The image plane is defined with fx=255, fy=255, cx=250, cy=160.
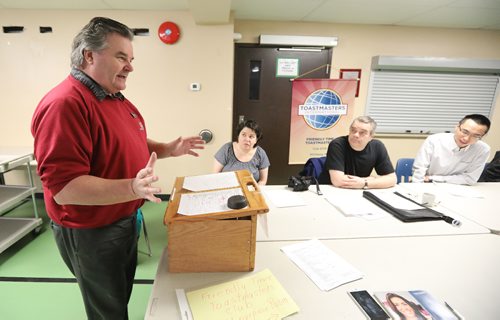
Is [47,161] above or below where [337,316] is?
above

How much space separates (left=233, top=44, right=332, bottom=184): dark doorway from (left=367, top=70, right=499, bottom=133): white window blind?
903 mm

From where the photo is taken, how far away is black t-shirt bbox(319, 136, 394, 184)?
210 centimetres

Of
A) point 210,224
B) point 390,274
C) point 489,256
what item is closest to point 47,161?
point 210,224

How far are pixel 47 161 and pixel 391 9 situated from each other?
347 centimetres

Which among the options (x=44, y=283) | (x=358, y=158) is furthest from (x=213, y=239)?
(x=44, y=283)

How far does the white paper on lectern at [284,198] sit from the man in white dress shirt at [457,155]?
1.51 m

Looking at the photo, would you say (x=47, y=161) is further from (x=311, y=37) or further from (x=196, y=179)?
(x=311, y=37)

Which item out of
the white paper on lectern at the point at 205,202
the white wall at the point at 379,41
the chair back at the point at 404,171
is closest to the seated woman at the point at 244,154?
the white paper on lectern at the point at 205,202

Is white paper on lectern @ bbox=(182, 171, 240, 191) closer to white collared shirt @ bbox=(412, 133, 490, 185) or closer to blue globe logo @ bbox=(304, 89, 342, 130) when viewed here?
white collared shirt @ bbox=(412, 133, 490, 185)

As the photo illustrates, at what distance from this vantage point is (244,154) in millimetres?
2324

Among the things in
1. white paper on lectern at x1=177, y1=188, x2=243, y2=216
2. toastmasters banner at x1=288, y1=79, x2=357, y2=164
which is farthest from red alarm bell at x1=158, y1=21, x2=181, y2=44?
white paper on lectern at x1=177, y1=188, x2=243, y2=216

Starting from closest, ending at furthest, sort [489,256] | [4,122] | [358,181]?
[489,256] → [358,181] → [4,122]

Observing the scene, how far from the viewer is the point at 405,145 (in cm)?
391

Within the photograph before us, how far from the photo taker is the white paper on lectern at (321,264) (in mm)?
949
